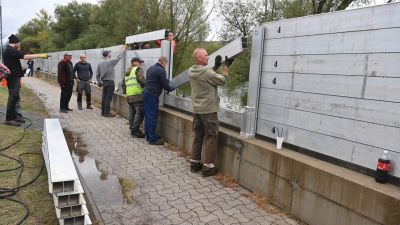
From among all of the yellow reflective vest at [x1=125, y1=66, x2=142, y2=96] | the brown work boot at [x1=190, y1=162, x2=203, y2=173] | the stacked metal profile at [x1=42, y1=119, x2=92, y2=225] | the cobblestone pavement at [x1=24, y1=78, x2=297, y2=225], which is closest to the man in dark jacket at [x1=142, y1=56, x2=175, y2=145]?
the cobblestone pavement at [x1=24, y1=78, x2=297, y2=225]

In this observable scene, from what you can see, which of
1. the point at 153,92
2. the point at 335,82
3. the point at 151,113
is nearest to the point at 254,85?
the point at 335,82

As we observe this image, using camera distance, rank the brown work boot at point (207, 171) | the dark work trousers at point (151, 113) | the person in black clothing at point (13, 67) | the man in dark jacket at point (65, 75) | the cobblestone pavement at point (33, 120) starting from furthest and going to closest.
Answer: the man in dark jacket at point (65, 75)
the cobblestone pavement at point (33, 120)
the person in black clothing at point (13, 67)
the dark work trousers at point (151, 113)
the brown work boot at point (207, 171)

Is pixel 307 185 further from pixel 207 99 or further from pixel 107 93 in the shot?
pixel 107 93

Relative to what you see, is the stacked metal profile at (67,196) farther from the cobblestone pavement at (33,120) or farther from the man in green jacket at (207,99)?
the cobblestone pavement at (33,120)

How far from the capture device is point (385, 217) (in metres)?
Answer: 3.01

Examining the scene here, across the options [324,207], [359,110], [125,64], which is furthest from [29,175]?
[125,64]

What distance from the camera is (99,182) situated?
5102mm

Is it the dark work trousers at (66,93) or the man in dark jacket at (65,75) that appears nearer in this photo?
the man in dark jacket at (65,75)

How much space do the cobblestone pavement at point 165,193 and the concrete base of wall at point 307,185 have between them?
9.8 inches

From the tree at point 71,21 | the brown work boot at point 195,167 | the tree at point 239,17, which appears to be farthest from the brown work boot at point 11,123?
the tree at point 71,21

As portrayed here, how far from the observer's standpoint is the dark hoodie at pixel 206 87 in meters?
5.09

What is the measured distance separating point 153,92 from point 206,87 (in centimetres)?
212

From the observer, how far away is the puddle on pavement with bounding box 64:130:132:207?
4.46m

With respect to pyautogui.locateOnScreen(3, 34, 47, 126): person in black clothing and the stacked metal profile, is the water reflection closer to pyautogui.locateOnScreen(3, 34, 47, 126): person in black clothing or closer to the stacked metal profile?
the stacked metal profile
